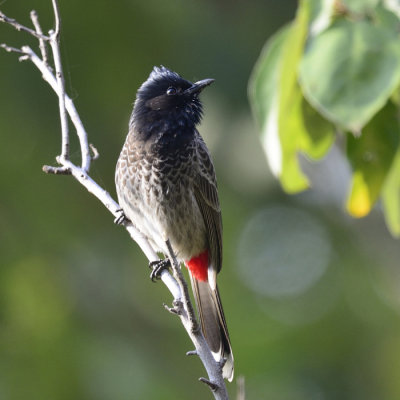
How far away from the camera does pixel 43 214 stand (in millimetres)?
6078

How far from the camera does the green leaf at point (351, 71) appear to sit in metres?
1.69

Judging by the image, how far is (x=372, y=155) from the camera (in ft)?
6.71

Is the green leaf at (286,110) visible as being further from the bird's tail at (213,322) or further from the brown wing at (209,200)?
the bird's tail at (213,322)

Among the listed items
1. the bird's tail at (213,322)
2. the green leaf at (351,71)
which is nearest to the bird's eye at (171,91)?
the bird's tail at (213,322)

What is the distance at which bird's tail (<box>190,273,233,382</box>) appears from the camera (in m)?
3.99

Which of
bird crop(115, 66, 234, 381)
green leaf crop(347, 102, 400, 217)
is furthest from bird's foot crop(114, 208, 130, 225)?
green leaf crop(347, 102, 400, 217)

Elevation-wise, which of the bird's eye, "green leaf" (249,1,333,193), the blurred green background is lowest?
the blurred green background

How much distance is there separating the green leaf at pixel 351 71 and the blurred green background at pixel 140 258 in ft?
13.2

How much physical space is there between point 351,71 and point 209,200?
2338 mm

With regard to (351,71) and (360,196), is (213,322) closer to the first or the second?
(360,196)

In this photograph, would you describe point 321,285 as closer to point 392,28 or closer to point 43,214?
point 43,214

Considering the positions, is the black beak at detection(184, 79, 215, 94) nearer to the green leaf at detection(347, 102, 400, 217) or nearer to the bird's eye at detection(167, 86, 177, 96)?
the bird's eye at detection(167, 86, 177, 96)

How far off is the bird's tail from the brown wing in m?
0.15

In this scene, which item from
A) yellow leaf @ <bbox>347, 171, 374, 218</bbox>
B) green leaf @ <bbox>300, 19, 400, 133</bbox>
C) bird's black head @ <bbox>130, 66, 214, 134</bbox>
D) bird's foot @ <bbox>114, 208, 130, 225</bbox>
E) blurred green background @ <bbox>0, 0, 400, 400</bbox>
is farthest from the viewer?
blurred green background @ <bbox>0, 0, 400, 400</bbox>
